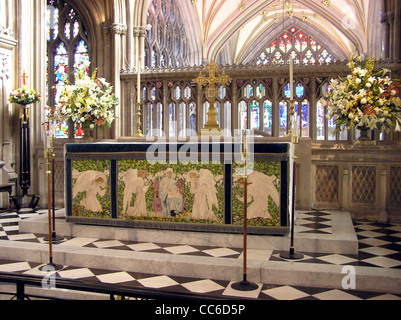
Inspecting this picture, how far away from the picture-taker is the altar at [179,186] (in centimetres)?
434

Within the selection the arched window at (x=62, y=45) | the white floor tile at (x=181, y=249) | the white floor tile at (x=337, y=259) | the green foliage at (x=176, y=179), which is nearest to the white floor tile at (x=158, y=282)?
the white floor tile at (x=181, y=249)

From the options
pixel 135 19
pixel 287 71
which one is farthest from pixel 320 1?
pixel 287 71

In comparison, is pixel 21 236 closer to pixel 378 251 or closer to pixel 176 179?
→ pixel 176 179

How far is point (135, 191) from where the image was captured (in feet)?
15.5

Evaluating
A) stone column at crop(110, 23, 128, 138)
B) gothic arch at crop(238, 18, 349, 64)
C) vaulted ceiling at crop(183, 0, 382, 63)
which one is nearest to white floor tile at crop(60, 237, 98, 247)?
stone column at crop(110, 23, 128, 138)

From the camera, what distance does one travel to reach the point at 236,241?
14.4ft

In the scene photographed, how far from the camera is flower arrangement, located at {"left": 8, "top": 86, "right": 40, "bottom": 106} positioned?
691 centimetres

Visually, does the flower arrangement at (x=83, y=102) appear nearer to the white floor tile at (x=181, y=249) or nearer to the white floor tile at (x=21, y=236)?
the white floor tile at (x=21, y=236)

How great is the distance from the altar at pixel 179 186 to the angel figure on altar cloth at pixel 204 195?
0.03ft

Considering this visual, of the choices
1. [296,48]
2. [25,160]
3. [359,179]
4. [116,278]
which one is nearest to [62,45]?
[25,160]

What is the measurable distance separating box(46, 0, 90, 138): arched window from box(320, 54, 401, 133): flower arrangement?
686 cm

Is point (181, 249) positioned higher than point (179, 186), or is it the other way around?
point (179, 186)

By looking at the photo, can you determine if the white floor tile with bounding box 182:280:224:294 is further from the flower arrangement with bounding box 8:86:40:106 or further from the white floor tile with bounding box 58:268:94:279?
the flower arrangement with bounding box 8:86:40:106

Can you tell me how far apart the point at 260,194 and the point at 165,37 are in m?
10.0
